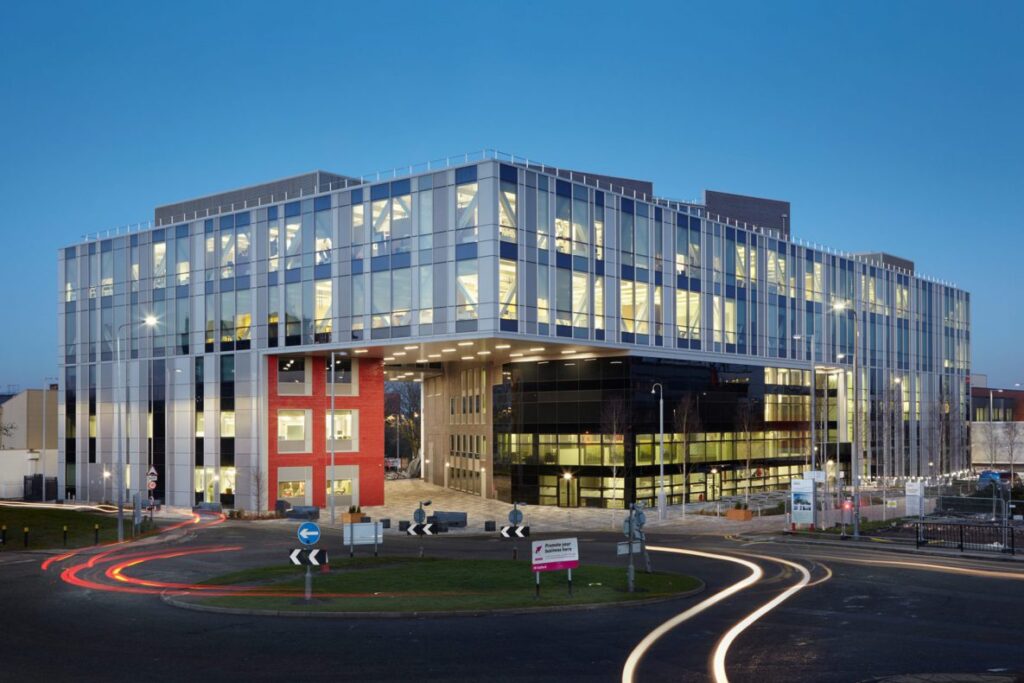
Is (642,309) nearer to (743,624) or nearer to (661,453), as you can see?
(661,453)

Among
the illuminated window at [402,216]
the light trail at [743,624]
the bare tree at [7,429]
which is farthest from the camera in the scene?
the bare tree at [7,429]

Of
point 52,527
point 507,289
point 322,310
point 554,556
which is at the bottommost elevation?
point 52,527

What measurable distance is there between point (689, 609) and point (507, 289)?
34.1m

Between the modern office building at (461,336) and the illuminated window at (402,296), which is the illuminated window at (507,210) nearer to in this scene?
the modern office building at (461,336)

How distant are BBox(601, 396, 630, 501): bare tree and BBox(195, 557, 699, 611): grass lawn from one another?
103 ft

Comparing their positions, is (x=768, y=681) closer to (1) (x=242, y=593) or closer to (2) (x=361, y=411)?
(1) (x=242, y=593)

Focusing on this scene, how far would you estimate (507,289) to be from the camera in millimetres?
57656

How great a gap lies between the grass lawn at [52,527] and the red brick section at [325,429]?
38.7 ft

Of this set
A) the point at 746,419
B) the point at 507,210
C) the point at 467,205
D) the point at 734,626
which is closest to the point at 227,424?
the point at 467,205

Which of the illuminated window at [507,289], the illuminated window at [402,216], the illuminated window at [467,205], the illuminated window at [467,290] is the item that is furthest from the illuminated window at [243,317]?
the illuminated window at [507,289]

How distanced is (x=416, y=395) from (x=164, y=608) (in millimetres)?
130320

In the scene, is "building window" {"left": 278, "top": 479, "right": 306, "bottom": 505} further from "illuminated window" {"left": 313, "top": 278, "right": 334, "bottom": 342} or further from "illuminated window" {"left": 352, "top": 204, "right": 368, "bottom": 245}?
"illuminated window" {"left": 352, "top": 204, "right": 368, "bottom": 245}

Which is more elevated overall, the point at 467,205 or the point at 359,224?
the point at 467,205

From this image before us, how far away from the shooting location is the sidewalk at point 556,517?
55.1 metres
